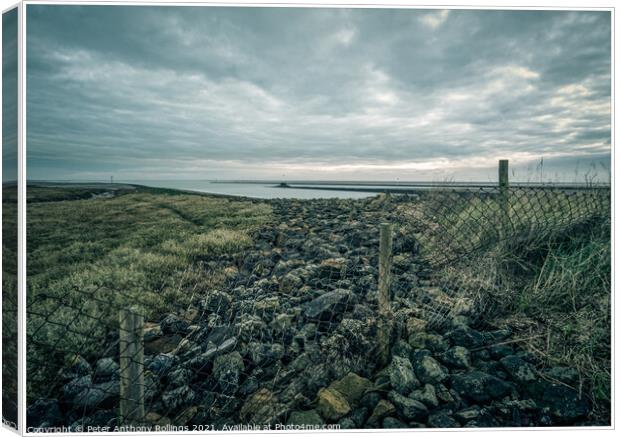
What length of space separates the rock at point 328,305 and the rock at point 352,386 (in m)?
0.62

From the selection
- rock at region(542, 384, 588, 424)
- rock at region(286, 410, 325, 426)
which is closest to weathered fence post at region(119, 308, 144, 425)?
rock at region(286, 410, 325, 426)

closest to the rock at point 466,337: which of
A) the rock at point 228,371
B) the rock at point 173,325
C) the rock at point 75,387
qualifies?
the rock at point 228,371

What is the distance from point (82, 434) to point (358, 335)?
1792 millimetres

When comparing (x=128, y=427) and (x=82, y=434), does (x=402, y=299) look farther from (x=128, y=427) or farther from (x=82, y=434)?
(x=82, y=434)

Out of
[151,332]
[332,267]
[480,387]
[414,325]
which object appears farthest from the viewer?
[332,267]

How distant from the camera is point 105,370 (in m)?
2.42

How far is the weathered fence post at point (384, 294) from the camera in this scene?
99.4 inches

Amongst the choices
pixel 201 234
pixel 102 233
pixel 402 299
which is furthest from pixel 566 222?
→ pixel 102 233

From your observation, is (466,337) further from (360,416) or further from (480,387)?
(360,416)

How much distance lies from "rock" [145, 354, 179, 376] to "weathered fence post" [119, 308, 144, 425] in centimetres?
41

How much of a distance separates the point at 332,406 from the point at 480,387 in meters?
0.94

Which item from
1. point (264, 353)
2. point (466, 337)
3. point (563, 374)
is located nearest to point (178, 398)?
point (264, 353)

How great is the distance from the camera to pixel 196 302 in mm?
3496

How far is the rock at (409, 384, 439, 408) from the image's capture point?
7.15 feet
